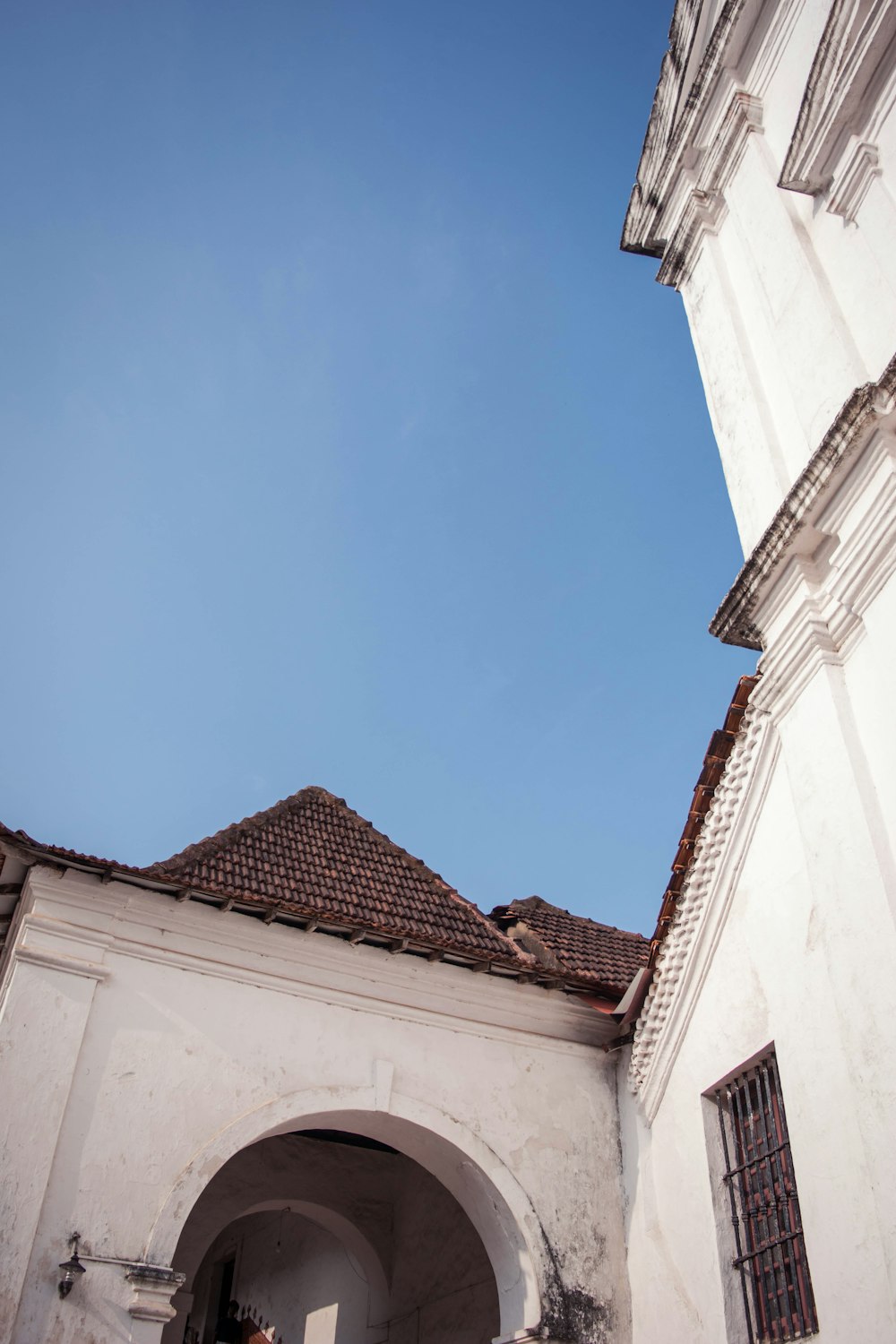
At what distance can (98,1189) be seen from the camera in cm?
694

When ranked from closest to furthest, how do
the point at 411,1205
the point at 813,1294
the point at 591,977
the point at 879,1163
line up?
the point at 879,1163
the point at 813,1294
the point at 591,977
the point at 411,1205

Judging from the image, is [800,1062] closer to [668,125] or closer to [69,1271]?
[69,1271]

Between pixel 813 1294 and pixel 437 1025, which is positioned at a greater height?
pixel 437 1025

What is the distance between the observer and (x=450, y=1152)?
822 cm

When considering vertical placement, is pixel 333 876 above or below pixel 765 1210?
above

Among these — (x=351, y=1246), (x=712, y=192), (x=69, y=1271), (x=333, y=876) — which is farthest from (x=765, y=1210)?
(x=712, y=192)

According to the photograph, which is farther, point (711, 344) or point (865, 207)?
point (711, 344)

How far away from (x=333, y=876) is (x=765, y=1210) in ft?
14.5

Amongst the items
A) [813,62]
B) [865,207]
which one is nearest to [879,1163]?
[865,207]

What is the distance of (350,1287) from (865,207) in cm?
1098

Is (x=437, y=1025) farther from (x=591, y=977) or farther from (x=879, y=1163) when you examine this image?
(x=879, y=1163)

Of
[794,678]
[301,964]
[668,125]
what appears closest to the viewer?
[794,678]

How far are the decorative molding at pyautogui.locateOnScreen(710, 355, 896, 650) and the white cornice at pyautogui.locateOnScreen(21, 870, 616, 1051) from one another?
3702 mm

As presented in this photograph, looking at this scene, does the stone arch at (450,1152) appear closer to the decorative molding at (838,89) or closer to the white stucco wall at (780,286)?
the white stucco wall at (780,286)
